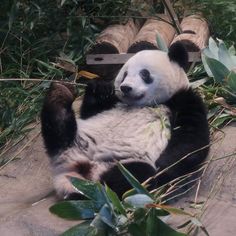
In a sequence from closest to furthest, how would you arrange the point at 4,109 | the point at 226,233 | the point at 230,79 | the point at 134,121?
the point at 226,233
the point at 134,121
the point at 230,79
the point at 4,109

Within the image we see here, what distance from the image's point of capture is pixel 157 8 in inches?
195

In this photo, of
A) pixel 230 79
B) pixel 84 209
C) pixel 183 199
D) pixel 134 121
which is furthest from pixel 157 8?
pixel 84 209

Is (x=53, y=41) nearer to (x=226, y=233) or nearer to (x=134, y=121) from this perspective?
(x=134, y=121)

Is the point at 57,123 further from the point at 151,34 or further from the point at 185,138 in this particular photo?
the point at 151,34

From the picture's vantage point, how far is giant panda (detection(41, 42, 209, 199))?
9.91 feet

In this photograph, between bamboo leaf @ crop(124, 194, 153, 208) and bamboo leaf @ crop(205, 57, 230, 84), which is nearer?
bamboo leaf @ crop(124, 194, 153, 208)

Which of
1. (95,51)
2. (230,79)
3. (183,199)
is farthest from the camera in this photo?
(95,51)

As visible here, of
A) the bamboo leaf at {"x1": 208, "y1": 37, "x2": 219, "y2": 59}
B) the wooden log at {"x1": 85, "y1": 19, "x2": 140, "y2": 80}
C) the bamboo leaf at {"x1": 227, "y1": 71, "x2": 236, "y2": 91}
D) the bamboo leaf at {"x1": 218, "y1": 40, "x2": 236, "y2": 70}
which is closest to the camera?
the bamboo leaf at {"x1": 227, "y1": 71, "x2": 236, "y2": 91}

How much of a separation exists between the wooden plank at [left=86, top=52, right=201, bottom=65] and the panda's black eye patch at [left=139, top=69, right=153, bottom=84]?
0.80 metres

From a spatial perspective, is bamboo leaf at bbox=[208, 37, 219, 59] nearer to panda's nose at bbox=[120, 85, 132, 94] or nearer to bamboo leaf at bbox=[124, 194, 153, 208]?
panda's nose at bbox=[120, 85, 132, 94]

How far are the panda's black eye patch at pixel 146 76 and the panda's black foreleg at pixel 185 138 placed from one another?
0.46 feet

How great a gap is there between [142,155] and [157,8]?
212 centimetres

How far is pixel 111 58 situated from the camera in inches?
164

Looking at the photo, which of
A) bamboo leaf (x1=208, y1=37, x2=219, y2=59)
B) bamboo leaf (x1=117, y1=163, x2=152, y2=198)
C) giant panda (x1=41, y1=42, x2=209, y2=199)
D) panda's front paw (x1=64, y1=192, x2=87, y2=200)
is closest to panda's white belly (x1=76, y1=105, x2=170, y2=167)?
giant panda (x1=41, y1=42, x2=209, y2=199)
